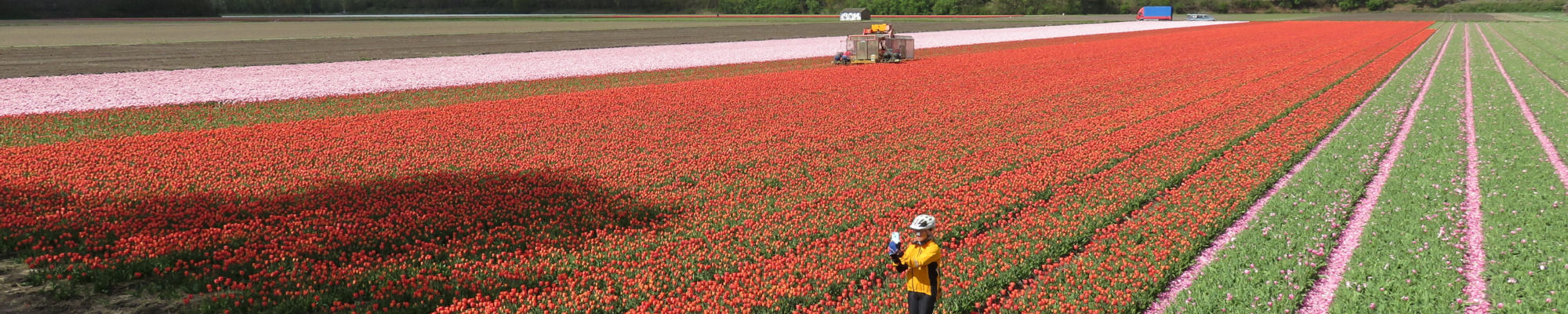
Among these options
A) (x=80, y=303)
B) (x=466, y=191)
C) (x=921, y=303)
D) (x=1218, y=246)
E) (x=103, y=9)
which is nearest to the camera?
(x=921, y=303)

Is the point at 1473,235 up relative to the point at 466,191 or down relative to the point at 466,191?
down

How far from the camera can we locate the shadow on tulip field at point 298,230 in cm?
779

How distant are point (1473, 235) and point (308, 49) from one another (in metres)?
50.0

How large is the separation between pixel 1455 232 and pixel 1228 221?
6.92 feet

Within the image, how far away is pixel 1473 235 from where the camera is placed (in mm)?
8703

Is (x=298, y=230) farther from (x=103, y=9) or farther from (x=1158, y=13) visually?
(x=103, y=9)

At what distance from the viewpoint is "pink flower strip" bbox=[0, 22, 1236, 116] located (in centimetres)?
2278

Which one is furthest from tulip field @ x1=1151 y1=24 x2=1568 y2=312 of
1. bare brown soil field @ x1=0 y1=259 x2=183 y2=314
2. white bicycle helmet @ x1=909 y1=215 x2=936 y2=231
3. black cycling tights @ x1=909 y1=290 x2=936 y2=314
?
bare brown soil field @ x1=0 y1=259 x2=183 y2=314

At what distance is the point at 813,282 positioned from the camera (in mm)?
7617

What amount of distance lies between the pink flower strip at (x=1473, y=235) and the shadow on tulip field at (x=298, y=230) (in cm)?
779

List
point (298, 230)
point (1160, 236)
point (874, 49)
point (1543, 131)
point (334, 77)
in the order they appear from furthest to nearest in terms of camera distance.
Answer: point (874, 49) < point (334, 77) < point (1543, 131) < point (298, 230) < point (1160, 236)

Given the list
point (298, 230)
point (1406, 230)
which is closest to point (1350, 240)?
point (1406, 230)

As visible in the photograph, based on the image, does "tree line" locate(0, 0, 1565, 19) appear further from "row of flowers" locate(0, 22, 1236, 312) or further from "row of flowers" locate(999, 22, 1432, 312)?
"row of flowers" locate(999, 22, 1432, 312)

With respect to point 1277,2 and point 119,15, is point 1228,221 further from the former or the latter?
point 1277,2
